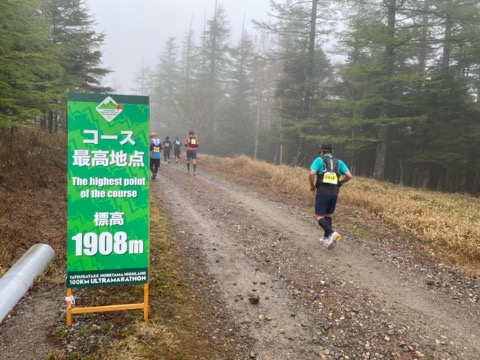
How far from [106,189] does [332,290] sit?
398 cm

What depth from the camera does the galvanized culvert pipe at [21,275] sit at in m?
4.03

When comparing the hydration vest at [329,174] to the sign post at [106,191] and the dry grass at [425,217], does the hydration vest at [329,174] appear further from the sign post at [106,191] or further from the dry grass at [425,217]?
the sign post at [106,191]

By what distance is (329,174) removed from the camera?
22.9ft

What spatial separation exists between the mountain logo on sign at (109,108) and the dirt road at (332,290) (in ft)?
9.95

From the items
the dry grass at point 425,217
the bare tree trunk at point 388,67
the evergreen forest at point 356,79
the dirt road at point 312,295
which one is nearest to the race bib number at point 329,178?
the dirt road at point 312,295

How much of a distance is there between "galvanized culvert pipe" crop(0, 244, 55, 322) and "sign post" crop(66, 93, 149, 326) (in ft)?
3.13

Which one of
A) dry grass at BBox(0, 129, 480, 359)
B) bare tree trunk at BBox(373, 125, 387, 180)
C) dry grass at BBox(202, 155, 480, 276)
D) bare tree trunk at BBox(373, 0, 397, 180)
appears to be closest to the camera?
dry grass at BBox(0, 129, 480, 359)

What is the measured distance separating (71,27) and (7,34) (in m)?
12.2

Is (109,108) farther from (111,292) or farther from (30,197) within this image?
(30,197)

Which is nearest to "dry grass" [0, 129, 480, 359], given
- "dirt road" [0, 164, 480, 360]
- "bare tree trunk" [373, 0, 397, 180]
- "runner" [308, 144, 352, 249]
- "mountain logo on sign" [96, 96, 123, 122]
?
"dirt road" [0, 164, 480, 360]

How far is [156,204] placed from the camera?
988 centimetres

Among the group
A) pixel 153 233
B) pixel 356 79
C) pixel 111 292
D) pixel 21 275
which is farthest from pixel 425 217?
pixel 356 79

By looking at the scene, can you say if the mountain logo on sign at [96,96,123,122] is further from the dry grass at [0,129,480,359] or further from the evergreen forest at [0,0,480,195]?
the evergreen forest at [0,0,480,195]

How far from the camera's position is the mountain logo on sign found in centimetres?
348
